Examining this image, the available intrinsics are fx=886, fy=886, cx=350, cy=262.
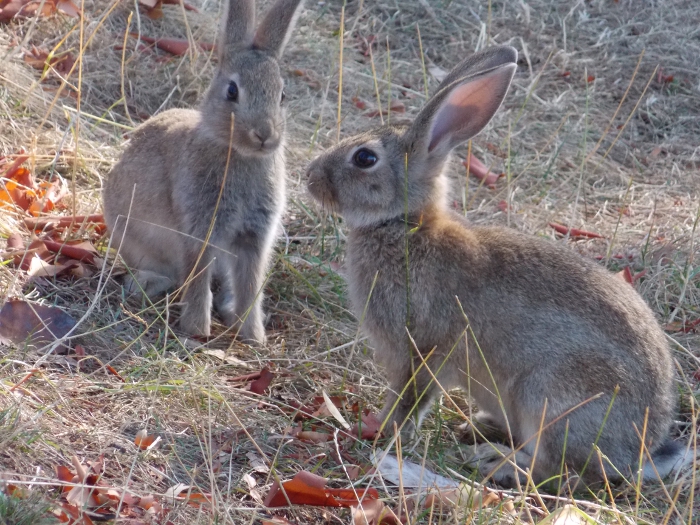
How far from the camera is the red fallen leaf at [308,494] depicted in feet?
10.6

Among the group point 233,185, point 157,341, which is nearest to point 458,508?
point 157,341

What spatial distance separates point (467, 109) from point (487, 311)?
95cm

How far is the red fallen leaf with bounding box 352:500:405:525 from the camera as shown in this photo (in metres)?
3.14

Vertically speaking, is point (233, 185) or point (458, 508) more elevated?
point (233, 185)

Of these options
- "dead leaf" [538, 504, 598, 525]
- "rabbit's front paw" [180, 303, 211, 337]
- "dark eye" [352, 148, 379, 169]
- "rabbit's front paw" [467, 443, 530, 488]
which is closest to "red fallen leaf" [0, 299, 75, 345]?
"rabbit's front paw" [180, 303, 211, 337]

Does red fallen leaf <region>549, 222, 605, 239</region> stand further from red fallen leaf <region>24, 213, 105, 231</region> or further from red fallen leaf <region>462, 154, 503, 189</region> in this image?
red fallen leaf <region>24, 213, 105, 231</region>

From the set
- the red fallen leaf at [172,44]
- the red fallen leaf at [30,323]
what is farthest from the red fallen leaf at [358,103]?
the red fallen leaf at [30,323]

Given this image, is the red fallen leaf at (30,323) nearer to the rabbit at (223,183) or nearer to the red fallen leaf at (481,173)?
the rabbit at (223,183)

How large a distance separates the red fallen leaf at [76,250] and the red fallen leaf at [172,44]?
7.86 feet

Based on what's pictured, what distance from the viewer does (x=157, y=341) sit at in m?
4.50

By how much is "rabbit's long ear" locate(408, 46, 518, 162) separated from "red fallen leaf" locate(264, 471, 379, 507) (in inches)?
67.4

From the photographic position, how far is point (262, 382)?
4254mm

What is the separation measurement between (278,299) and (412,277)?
1.50m

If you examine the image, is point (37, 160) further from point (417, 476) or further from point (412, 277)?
point (417, 476)
